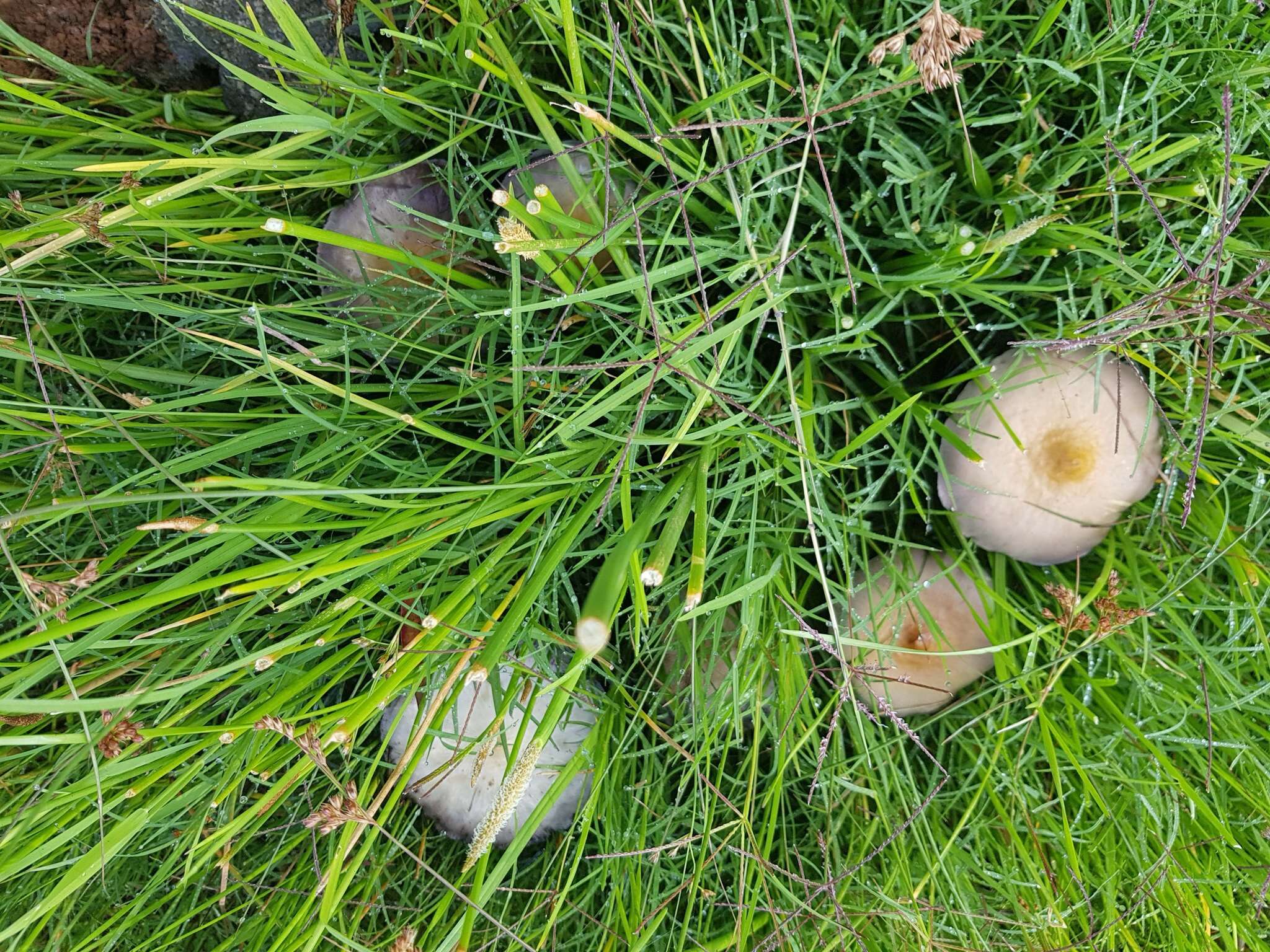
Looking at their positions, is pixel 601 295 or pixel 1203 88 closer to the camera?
pixel 601 295

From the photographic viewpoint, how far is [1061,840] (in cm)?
108

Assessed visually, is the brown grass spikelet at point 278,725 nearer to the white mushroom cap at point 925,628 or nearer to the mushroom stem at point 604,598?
the mushroom stem at point 604,598

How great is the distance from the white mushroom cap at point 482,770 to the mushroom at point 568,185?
0.58 metres

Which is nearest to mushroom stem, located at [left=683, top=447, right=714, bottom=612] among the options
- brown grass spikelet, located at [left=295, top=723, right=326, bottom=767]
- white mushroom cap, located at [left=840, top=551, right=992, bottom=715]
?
white mushroom cap, located at [left=840, top=551, right=992, bottom=715]

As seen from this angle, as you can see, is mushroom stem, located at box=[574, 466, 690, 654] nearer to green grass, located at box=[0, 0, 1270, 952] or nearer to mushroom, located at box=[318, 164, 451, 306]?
green grass, located at box=[0, 0, 1270, 952]

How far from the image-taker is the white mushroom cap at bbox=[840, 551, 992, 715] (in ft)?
3.43

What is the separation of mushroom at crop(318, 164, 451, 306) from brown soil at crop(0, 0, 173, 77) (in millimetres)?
380

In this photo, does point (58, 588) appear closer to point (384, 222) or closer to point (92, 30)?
point (384, 222)

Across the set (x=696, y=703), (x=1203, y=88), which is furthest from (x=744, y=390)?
(x=1203, y=88)

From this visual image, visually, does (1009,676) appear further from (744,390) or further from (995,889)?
(744,390)

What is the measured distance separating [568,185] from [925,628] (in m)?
0.71

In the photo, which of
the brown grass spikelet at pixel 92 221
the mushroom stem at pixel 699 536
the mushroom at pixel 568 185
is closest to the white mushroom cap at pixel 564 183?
the mushroom at pixel 568 185

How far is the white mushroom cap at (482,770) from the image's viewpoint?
3.57 feet

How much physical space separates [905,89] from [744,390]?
38 centimetres
